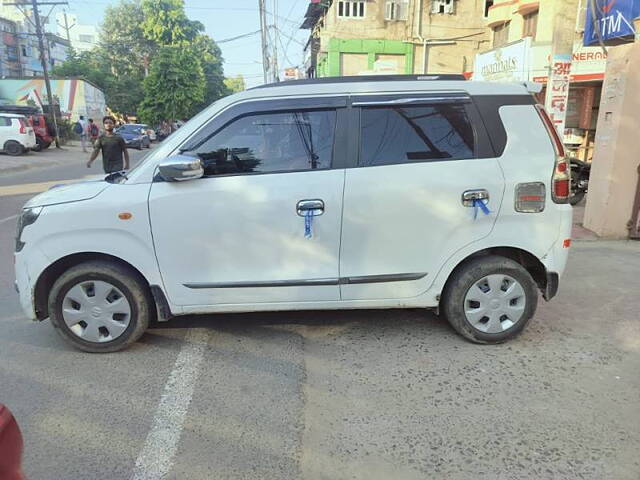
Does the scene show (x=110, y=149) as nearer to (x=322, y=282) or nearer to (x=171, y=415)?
(x=322, y=282)

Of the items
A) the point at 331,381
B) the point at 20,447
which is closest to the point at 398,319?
the point at 331,381

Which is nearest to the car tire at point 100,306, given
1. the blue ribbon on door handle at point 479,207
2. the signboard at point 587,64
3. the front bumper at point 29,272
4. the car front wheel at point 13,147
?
the front bumper at point 29,272

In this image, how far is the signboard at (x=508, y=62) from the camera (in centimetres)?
1530

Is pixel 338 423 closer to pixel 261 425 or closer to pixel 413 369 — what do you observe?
pixel 261 425

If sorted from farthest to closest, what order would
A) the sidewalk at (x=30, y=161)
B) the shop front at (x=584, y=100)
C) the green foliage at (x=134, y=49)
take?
the green foliage at (x=134, y=49), the sidewalk at (x=30, y=161), the shop front at (x=584, y=100)

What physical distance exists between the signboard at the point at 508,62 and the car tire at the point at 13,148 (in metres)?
19.4

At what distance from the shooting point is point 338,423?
2.90m

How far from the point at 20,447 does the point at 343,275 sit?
7.91 feet

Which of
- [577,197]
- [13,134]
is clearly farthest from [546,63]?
[13,134]

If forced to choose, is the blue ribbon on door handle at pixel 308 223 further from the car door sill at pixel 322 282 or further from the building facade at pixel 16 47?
the building facade at pixel 16 47

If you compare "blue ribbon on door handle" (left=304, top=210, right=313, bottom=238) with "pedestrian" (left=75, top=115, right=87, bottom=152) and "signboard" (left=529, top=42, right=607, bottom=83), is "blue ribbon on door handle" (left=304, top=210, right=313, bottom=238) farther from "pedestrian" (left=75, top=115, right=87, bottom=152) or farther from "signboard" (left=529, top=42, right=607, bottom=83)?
"pedestrian" (left=75, top=115, right=87, bottom=152)

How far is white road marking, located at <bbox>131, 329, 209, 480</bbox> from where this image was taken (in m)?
2.55

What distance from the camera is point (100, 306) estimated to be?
366 cm

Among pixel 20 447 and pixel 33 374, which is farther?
pixel 33 374
